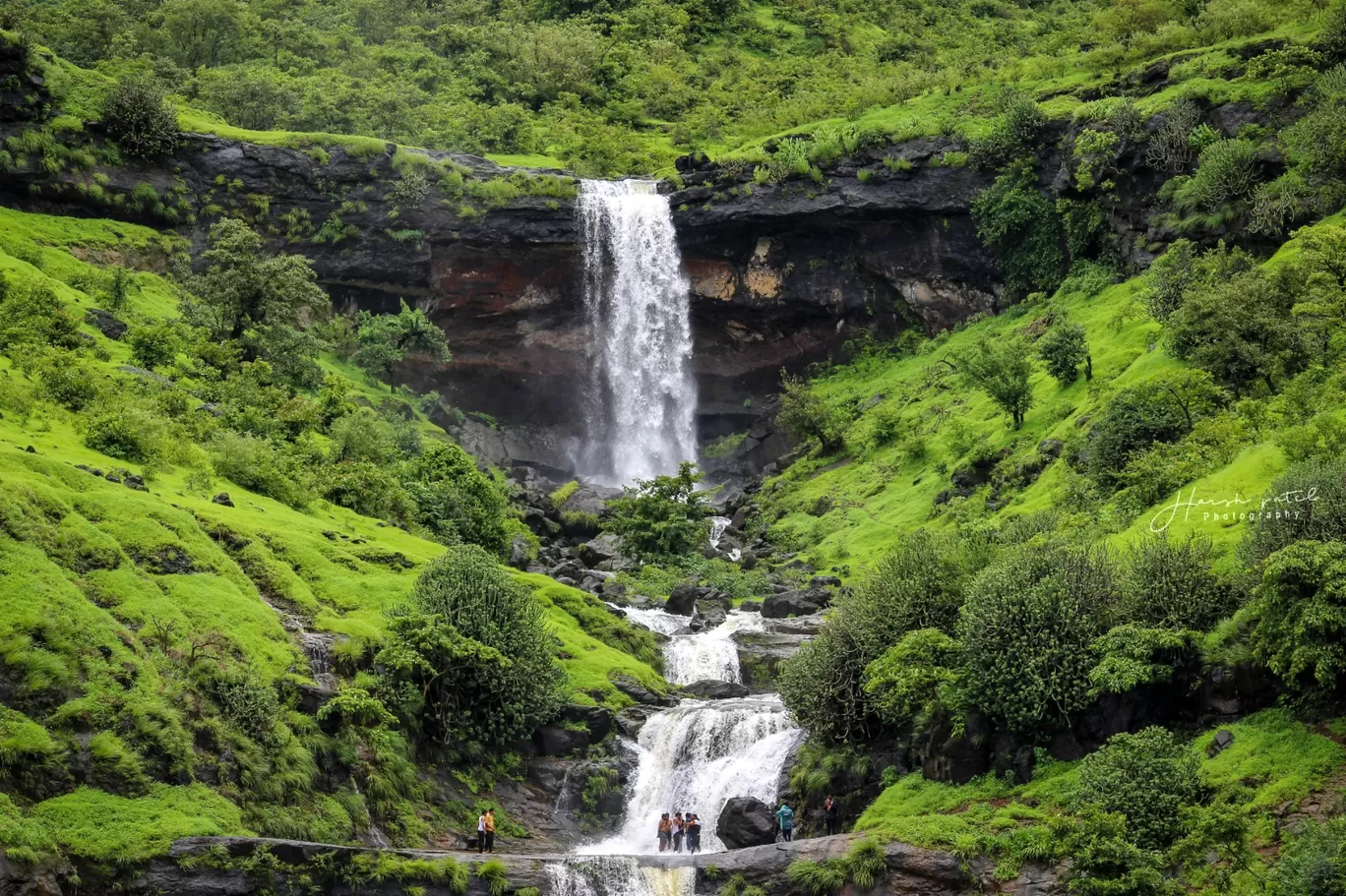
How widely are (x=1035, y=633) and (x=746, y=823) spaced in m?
9.79

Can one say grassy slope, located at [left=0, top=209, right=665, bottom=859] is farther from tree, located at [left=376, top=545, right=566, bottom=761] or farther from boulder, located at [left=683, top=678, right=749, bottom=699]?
tree, located at [left=376, top=545, right=566, bottom=761]

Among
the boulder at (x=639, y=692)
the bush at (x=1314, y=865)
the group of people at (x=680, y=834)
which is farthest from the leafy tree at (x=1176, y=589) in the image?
the boulder at (x=639, y=692)

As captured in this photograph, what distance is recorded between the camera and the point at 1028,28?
339 feet

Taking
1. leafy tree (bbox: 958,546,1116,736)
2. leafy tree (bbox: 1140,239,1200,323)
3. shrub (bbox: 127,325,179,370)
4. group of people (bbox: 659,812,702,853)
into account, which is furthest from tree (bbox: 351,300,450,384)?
leafy tree (bbox: 958,546,1116,736)

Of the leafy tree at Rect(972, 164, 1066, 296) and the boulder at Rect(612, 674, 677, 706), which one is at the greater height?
the leafy tree at Rect(972, 164, 1066, 296)

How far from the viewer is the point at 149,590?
3192 cm

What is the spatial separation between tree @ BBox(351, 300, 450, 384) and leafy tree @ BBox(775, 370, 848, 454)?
19.2 metres

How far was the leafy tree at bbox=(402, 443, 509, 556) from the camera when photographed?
51312mm

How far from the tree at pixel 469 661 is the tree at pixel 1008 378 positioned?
85.8 feet

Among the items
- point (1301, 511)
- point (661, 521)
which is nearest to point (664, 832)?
point (1301, 511)

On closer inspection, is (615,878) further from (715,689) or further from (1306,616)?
(1306,616)

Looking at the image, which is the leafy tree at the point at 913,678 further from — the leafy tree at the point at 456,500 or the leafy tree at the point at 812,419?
the leafy tree at the point at 812,419

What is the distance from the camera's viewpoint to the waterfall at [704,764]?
123ft

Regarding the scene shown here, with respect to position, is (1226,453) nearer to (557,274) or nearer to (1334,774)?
(1334,774)
